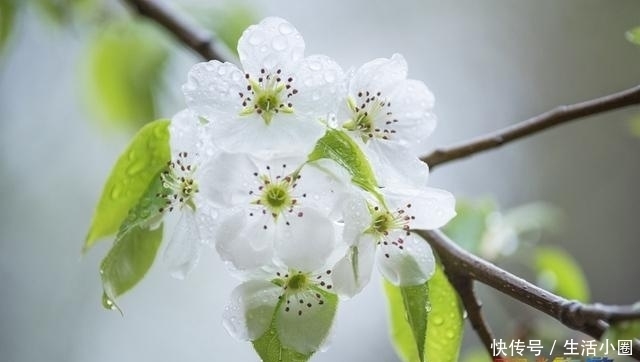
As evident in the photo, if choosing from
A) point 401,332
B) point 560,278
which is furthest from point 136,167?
point 560,278

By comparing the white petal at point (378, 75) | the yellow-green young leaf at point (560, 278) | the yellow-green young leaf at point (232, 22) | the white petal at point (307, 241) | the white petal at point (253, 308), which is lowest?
the yellow-green young leaf at point (560, 278)

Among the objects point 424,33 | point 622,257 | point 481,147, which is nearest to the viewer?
point 481,147

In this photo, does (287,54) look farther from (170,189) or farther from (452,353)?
(452,353)

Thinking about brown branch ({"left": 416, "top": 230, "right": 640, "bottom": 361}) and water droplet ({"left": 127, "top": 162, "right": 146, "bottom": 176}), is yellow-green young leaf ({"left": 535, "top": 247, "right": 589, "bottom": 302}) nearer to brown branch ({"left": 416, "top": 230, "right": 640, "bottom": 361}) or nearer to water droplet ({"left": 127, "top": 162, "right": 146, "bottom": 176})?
brown branch ({"left": 416, "top": 230, "right": 640, "bottom": 361})

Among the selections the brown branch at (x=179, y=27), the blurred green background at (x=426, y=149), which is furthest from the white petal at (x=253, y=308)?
the blurred green background at (x=426, y=149)

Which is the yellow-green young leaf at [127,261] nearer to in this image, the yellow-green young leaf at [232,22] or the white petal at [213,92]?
the white petal at [213,92]

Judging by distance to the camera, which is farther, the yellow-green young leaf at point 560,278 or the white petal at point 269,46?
the yellow-green young leaf at point 560,278

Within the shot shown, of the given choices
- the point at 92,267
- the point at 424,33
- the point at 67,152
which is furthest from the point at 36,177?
the point at 424,33
